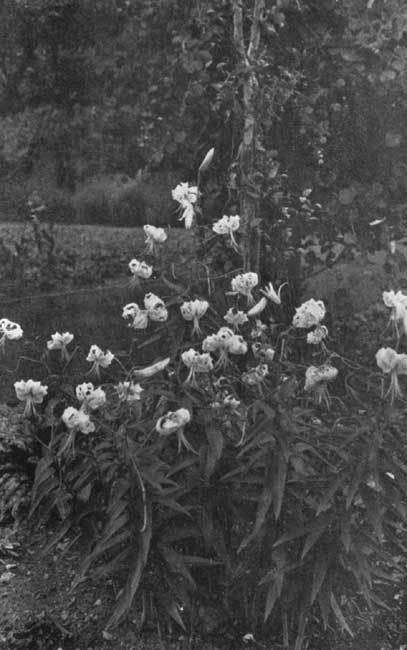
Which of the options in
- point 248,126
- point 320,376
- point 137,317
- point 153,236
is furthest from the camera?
point 248,126

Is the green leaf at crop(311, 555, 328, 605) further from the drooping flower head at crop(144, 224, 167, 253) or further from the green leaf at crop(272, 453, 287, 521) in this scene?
the drooping flower head at crop(144, 224, 167, 253)

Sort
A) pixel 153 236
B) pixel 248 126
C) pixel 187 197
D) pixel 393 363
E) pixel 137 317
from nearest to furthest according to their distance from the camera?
pixel 393 363 < pixel 137 317 < pixel 153 236 < pixel 187 197 < pixel 248 126

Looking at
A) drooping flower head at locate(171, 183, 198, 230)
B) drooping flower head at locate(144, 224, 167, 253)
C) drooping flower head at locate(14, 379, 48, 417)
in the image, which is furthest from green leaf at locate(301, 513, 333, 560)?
drooping flower head at locate(171, 183, 198, 230)

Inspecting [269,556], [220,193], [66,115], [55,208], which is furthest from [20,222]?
[269,556]

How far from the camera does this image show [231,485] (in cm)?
300

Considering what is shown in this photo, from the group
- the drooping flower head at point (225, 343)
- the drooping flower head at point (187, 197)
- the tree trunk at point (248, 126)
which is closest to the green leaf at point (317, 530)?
the drooping flower head at point (225, 343)

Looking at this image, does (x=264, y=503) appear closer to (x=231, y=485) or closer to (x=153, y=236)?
(x=231, y=485)

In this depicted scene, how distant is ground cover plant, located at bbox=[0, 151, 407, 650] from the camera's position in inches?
111

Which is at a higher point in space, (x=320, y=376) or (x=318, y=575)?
(x=320, y=376)

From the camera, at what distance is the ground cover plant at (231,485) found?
2.81 m

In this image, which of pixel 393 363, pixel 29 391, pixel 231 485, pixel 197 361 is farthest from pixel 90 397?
pixel 393 363

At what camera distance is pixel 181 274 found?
17.7 ft

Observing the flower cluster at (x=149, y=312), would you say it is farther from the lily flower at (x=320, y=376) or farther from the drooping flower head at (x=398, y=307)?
the drooping flower head at (x=398, y=307)

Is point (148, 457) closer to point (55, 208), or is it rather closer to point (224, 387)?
point (224, 387)
